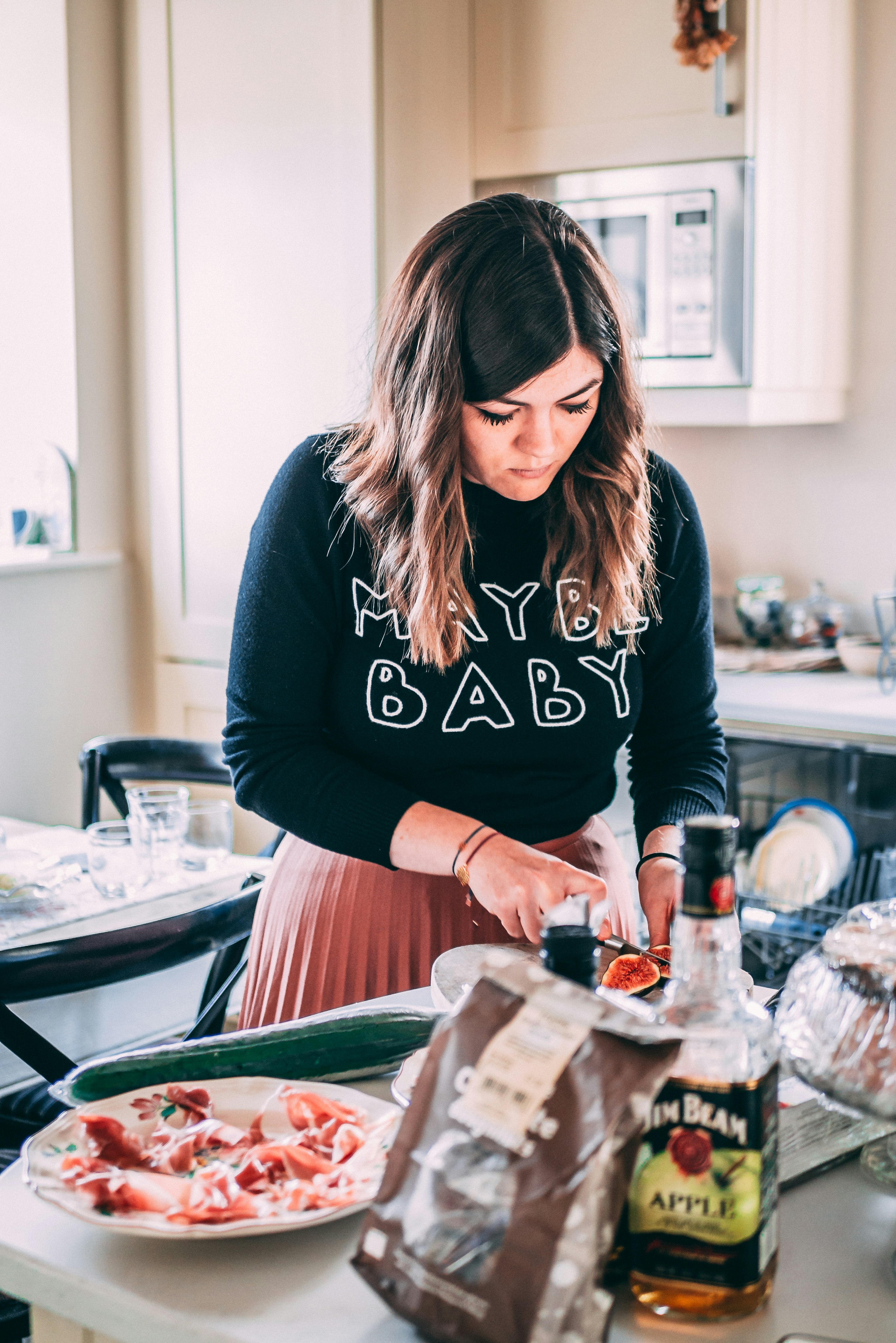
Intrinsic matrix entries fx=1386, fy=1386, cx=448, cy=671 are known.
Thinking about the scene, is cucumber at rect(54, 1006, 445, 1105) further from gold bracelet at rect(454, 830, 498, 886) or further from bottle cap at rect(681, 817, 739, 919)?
bottle cap at rect(681, 817, 739, 919)

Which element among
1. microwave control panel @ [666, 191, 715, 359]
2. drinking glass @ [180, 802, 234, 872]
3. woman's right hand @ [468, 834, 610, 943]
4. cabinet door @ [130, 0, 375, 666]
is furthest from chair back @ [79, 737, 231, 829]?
woman's right hand @ [468, 834, 610, 943]

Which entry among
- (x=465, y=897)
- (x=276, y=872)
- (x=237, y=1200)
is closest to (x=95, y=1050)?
(x=276, y=872)

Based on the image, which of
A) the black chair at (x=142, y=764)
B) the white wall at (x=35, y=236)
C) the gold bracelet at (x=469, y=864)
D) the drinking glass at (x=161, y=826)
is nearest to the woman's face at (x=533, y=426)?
the gold bracelet at (x=469, y=864)

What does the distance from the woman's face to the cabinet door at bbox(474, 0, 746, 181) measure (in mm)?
1532

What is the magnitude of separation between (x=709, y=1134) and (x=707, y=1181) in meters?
0.02

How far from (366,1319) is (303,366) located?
2457mm

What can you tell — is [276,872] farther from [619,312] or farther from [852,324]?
[852,324]

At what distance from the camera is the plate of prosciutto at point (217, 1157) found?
2.44ft

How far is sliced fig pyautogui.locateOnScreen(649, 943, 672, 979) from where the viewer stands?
40.3 inches

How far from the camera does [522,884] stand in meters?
1.13

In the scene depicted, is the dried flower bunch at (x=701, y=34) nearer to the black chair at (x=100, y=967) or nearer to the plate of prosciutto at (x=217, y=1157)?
the black chair at (x=100, y=967)

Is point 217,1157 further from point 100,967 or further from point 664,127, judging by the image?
point 664,127

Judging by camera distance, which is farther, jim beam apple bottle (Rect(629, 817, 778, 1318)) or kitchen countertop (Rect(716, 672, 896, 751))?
kitchen countertop (Rect(716, 672, 896, 751))

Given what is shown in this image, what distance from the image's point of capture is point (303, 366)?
9.61 ft
